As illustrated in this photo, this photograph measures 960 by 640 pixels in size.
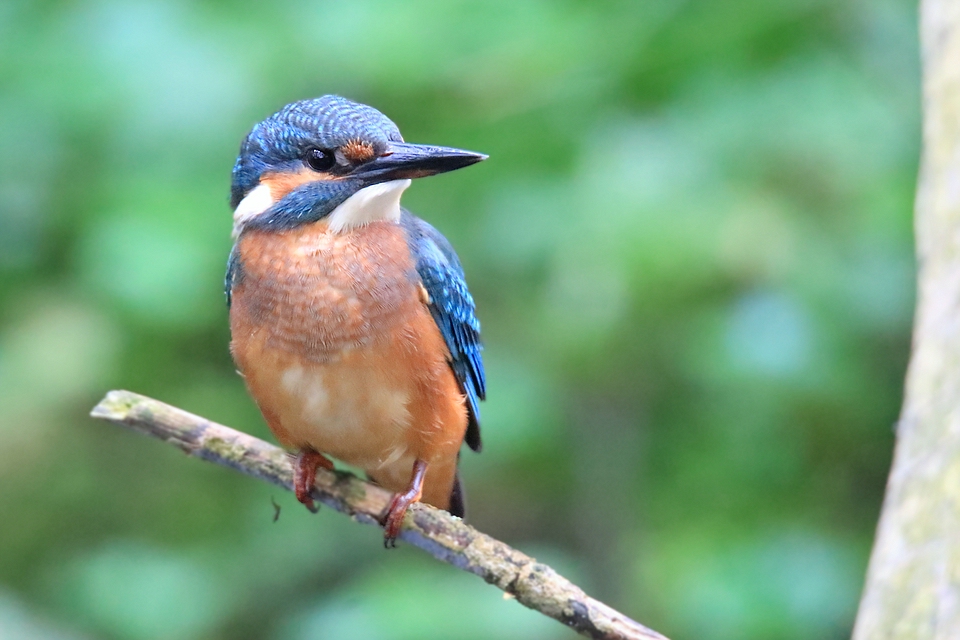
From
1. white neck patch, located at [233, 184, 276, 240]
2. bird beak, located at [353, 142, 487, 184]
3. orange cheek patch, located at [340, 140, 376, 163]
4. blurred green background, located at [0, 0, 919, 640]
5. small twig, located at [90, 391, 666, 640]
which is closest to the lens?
small twig, located at [90, 391, 666, 640]

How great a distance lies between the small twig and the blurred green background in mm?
905

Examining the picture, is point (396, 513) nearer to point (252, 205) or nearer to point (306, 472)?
point (306, 472)

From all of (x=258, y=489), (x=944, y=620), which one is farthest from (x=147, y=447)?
(x=944, y=620)

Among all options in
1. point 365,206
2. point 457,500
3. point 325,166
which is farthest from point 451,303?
point 457,500

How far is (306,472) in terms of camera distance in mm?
2252

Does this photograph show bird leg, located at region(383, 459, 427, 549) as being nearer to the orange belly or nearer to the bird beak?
the orange belly

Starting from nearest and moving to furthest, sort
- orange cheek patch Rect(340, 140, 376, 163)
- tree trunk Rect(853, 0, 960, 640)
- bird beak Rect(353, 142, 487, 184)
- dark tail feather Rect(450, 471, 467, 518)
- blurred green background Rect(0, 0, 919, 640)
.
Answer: tree trunk Rect(853, 0, 960, 640) → bird beak Rect(353, 142, 487, 184) → orange cheek patch Rect(340, 140, 376, 163) → dark tail feather Rect(450, 471, 467, 518) → blurred green background Rect(0, 0, 919, 640)

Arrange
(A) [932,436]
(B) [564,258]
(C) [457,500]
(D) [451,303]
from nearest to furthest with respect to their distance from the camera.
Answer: (A) [932,436] → (D) [451,303] → (C) [457,500] → (B) [564,258]

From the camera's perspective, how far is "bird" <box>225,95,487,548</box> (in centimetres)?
204

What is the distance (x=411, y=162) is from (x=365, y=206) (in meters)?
0.18

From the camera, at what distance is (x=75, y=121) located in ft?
11.1

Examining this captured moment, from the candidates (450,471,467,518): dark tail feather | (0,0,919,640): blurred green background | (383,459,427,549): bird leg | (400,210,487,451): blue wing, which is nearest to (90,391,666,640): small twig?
(383,459,427,549): bird leg

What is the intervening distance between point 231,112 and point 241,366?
1.42 meters

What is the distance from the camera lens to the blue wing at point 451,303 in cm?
220
